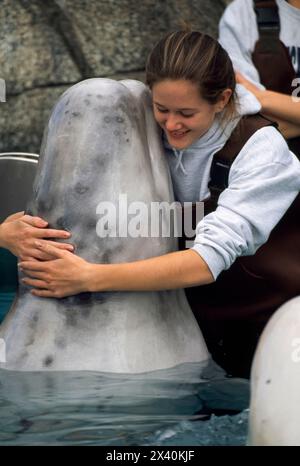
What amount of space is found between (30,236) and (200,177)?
0.67 m

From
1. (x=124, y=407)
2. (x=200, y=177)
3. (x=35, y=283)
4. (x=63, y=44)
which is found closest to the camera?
(x=124, y=407)

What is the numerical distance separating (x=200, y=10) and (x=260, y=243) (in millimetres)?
5251

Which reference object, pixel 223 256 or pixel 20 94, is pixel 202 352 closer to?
pixel 223 256

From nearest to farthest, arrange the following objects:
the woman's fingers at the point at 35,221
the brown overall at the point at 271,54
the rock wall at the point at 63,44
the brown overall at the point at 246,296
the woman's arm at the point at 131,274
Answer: the woman's arm at the point at 131,274, the woman's fingers at the point at 35,221, the brown overall at the point at 246,296, the brown overall at the point at 271,54, the rock wall at the point at 63,44

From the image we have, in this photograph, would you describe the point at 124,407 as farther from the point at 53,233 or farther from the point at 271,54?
the point at 271,54

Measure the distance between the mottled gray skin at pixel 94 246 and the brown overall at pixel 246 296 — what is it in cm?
31

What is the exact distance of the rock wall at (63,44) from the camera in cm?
826

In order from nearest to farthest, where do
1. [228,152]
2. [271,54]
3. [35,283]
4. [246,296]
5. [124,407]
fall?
1. [124,407]
2. [35,283]
3. [228,152]
4. [246,296]
5. [271,54]

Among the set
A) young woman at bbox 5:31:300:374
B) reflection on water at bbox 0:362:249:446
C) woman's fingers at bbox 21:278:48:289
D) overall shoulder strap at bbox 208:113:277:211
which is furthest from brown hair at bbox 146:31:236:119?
reflection on water at bbox 0:362:249:446

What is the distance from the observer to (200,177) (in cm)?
424

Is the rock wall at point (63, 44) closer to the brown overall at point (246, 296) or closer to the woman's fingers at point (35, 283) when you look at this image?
the brown overall at point (246, 296)

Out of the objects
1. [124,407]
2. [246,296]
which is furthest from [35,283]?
[246,296]

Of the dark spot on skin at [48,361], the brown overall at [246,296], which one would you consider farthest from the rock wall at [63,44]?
the dark spot on skin at [48,361]

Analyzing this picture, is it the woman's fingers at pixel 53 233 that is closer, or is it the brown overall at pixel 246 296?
the woman's fingers at pixel 53 233
